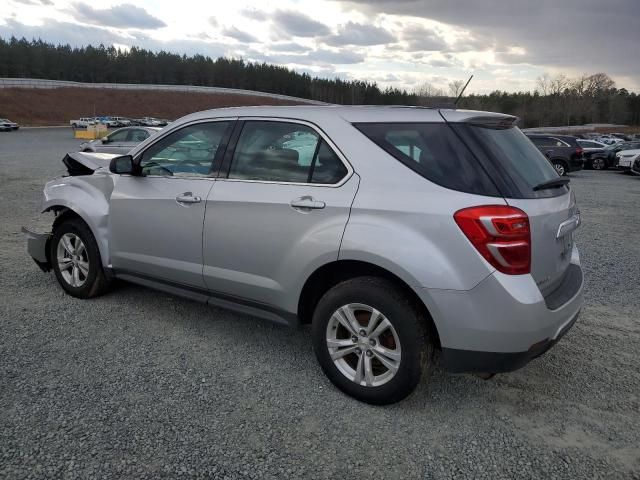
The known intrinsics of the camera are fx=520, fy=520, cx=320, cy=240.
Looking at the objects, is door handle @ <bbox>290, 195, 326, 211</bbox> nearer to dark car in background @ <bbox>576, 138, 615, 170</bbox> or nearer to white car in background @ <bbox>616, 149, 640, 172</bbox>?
white car in background @ <bbox>616, 149, 640, 172</bbox>

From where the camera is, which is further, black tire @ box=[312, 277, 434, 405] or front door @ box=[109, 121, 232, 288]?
front door @ box=[109, 121, 232, 288]

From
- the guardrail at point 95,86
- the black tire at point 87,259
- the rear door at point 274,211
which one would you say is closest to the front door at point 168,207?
the rear door at point 274,211

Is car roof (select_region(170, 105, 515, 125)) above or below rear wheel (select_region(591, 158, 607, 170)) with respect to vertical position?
above

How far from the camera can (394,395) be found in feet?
9.85

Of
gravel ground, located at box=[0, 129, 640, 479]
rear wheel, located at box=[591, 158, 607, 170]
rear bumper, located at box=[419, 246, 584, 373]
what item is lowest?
Result: rear wheel, located at box=[591, 158, 607, 170]

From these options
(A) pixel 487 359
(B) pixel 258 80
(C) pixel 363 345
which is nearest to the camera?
(A) pixel 487 359

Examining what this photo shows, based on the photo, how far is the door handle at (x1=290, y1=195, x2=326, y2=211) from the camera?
123 inches

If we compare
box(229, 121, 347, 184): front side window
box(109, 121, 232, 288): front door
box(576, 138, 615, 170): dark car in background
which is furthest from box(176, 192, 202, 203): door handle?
box(576, 138, 615, 170): dark car in background

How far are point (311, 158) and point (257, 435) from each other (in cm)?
167

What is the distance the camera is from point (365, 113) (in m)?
3.24

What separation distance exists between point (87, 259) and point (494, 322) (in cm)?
359

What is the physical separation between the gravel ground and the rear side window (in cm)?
136

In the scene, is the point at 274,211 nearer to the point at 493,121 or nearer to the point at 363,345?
the point at 363,345

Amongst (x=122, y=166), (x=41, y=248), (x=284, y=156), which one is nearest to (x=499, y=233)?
(x=284, y=156)
